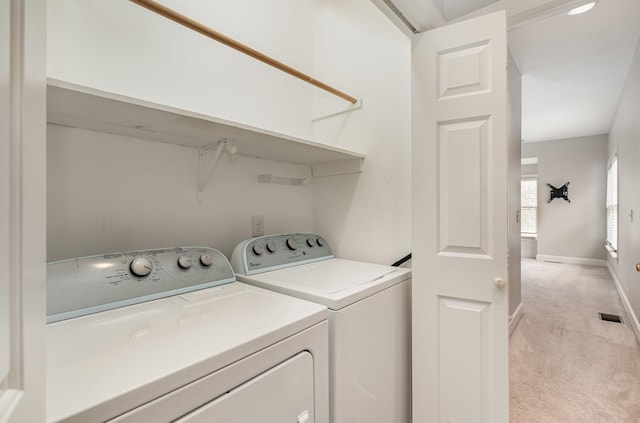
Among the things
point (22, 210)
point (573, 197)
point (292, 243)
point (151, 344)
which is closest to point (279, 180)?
point (292, 243)

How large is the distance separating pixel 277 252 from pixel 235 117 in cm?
81

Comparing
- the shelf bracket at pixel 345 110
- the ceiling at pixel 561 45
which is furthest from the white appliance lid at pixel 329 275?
→ the ceiling at pixel 561 45

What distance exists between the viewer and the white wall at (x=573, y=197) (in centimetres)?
587

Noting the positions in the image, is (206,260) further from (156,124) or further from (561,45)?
(561,45)

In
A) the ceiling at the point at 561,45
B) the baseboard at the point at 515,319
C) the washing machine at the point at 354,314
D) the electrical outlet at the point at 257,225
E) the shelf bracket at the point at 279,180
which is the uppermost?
the ceiling at the point at 561,45

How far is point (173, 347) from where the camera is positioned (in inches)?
27.7

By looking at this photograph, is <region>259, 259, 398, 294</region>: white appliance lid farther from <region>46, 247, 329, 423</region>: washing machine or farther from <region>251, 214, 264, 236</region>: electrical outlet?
<region>251, 214, 264, 236</region>: electrical outlet

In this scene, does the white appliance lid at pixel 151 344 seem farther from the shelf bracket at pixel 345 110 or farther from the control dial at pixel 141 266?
the shelf bracket at pixel 345 110

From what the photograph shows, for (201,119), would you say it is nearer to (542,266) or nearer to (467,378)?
(467,378)

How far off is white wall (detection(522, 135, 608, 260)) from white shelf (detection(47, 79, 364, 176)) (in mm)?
6683

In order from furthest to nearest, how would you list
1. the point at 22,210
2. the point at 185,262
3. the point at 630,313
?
the point at 630,313
the point at 185,262
the point at 22,210

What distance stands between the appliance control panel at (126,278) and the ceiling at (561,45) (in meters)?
1.34

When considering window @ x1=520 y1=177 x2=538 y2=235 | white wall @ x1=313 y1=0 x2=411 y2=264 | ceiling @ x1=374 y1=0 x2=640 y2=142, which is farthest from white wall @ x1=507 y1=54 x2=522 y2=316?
window @ x1=520 y1=177 x2=538 y2=235

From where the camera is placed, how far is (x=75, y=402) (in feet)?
1.67
